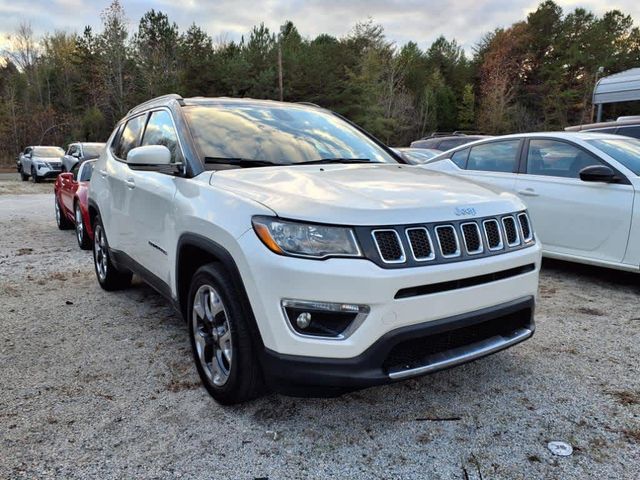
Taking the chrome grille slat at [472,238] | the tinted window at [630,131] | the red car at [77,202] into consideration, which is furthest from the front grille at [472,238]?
the tinted window at [630,131]

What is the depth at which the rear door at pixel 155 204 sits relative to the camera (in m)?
3.21

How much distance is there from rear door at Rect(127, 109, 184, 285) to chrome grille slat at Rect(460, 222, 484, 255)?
176 cm

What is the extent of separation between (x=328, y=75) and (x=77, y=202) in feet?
104

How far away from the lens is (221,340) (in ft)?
8.76

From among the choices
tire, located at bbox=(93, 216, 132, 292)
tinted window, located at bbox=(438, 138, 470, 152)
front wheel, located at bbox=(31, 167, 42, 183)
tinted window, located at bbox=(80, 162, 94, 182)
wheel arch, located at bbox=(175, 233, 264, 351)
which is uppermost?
tinted window, located at bbox=(438, 138, 470, 152)

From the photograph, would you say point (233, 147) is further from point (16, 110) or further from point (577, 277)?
point (16, 110)

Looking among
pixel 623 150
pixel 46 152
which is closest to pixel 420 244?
Answer: pixel 623 150

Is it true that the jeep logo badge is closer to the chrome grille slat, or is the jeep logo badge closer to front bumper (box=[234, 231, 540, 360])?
the chrome grille slat

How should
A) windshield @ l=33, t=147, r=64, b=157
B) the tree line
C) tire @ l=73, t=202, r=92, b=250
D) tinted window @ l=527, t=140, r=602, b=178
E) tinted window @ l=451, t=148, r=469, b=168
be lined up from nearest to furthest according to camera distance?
tinted window @ l=527, t=140, r=602, b=178, tinted window @ l=451, t=148, r=469, b=168, tire @ l=73, t=202, r=92, b=250, windshield @ l=33, t=147, r=64, b=157, the tree line

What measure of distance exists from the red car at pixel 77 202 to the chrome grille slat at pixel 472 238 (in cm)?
527

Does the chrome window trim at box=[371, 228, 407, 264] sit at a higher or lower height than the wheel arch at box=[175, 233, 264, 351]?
higher

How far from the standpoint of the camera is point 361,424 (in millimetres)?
2553

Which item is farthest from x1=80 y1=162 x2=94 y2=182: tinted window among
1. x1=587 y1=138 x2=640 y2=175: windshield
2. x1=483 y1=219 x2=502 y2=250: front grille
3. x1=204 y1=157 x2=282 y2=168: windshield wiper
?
x1=587 y1=138 x2=640 y2=175: windshield

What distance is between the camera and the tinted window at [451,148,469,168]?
252 inches
